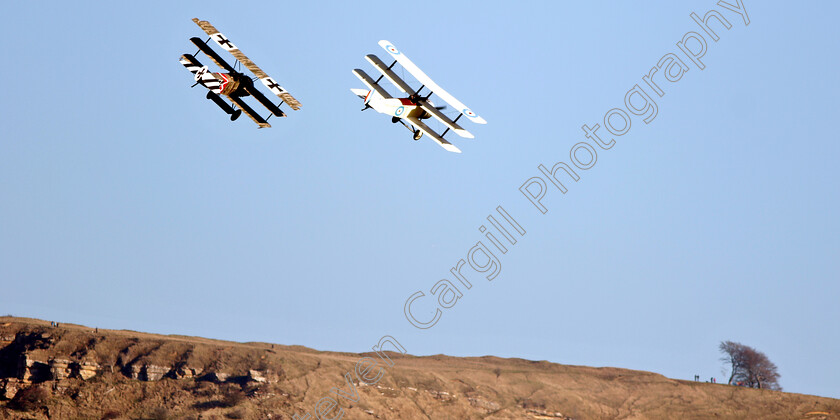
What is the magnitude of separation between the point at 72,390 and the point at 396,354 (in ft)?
139

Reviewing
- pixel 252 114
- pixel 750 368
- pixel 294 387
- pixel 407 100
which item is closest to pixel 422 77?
pixel 407 100

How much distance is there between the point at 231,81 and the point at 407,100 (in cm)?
1263

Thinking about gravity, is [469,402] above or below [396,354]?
below

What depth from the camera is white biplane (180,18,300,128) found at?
175ft

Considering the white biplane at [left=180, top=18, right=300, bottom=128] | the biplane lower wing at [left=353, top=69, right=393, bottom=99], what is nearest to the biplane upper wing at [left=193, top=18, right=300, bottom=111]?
the white biplane at [left=180, top=18, right=300, bottom=128]

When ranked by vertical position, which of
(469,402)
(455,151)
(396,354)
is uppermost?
(455,151)

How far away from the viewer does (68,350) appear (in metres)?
78.7

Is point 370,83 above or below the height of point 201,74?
above

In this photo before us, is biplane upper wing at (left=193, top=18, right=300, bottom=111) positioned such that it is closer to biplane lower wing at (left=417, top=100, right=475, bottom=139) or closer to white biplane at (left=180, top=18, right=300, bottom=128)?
white biplane at (left=180, top=18, right=300, bottom=128)

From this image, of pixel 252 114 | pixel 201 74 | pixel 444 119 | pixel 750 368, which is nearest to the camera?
pixel 201 74

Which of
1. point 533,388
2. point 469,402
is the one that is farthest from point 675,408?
point 469,402

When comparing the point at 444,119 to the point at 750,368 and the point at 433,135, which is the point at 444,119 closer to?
the point at 433,135

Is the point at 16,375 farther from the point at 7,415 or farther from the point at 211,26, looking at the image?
the point at 211,26

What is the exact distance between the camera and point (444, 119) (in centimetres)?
6038
